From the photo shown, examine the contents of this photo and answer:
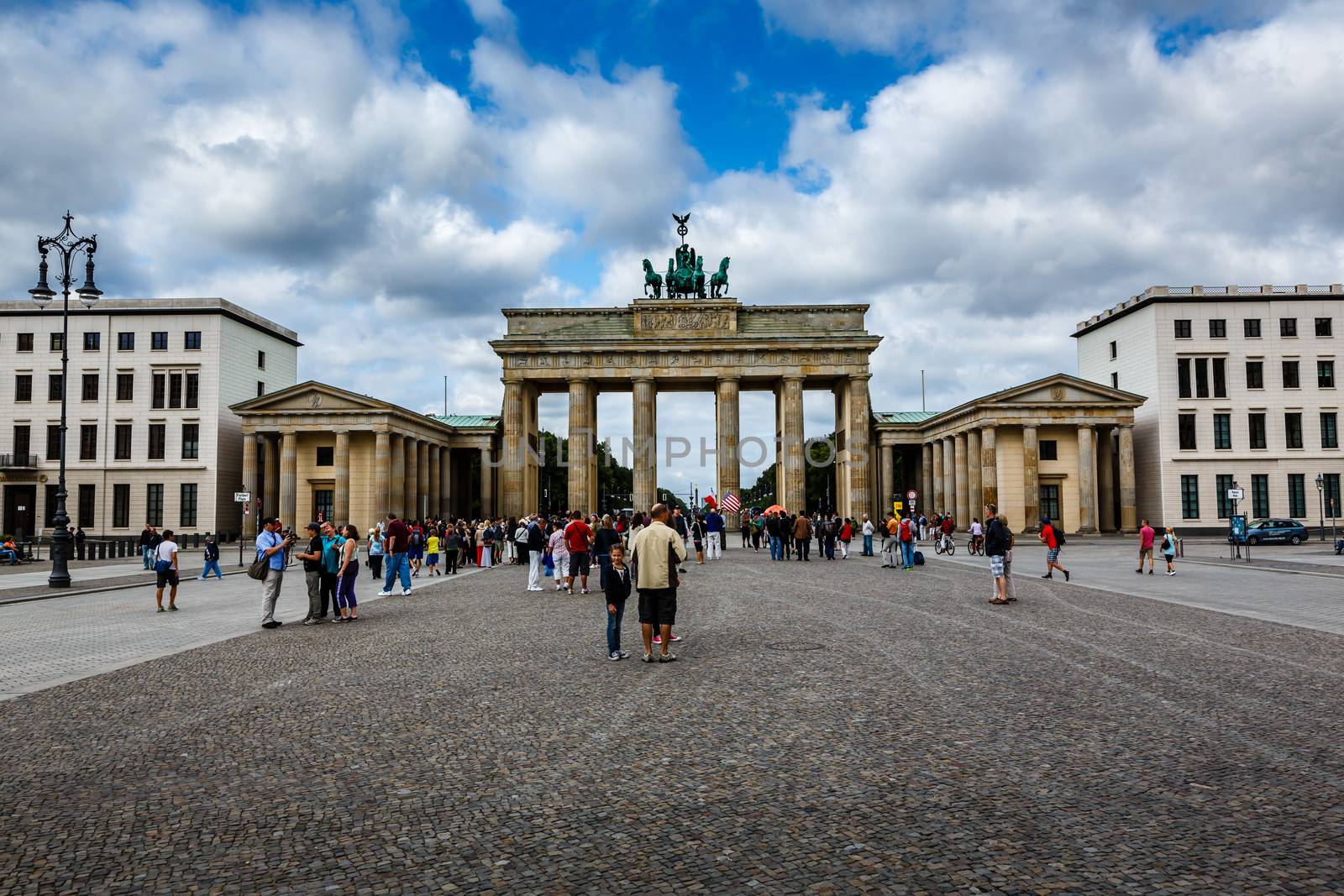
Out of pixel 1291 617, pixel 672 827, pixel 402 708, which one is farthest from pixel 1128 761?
pixel 1291 617

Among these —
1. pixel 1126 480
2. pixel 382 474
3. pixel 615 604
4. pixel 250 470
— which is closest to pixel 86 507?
pixel 250 470

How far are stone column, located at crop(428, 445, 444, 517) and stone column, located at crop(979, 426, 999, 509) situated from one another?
4069 centimetres

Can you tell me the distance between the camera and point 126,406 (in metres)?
62.9

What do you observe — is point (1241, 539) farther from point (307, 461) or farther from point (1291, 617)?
point (307, 461)

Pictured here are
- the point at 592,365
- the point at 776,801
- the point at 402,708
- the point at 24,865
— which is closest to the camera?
the point at 24,865

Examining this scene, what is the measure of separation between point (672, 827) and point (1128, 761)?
3.51 meters

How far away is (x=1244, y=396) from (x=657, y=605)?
6187 centimetres

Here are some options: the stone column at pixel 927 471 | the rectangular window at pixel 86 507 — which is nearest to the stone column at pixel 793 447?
the stone column at pixel 927 471

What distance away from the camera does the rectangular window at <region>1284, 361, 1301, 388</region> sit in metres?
60.5

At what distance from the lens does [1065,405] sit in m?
59.3

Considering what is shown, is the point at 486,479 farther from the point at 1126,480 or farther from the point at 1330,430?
the point at 1330,430

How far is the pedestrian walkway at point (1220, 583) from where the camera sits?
54.5ft

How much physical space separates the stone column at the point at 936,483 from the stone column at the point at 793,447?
34.5ft

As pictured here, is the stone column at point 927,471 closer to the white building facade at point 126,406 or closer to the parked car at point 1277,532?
the parked car at point 1277,532
